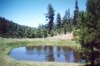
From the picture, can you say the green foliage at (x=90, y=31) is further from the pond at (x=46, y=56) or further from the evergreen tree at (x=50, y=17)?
the evergreen tree at (x=50, y=17)

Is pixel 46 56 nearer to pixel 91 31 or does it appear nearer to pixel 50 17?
pixel 91 31

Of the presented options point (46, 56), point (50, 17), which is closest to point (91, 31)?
point (46, 56)

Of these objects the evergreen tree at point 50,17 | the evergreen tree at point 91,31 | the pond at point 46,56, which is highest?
the evergreen tree at point 50,17

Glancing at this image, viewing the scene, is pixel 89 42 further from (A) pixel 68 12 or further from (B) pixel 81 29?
(A) pixel 68 12

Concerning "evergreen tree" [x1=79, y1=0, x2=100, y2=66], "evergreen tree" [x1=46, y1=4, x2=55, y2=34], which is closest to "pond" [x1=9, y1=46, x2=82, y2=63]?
"evergreen tree" [x1=79, y1=0, x2=100, y2=66]

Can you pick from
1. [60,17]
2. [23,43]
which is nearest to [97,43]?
[23,43]

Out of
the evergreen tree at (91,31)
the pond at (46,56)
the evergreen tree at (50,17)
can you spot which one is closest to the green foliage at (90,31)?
the evergreen tree at (91,31)

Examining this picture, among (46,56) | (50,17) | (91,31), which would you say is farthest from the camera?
(50,17)

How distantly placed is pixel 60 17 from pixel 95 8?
90.3 m

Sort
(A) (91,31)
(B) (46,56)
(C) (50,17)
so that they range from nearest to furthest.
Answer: (A) (91,31) → (B) (46,56) → (C) (50,17)

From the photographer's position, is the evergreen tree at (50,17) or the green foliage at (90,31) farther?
the evergreen tree at (50,17)

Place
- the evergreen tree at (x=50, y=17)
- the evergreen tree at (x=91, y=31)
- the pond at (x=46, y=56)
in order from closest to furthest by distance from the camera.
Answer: the evergreen tree at (x=91, y=31) → the pond at (x=46, y=56) → the evergreen tree at (x=50, y=17)

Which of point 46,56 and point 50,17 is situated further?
point 50,17

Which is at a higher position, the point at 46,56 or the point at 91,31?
the point at 91,31
